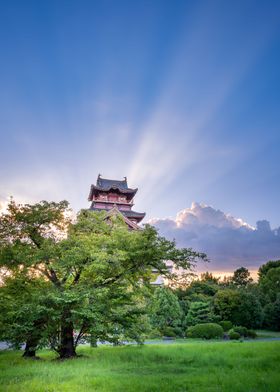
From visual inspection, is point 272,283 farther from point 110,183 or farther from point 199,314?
point 110,183

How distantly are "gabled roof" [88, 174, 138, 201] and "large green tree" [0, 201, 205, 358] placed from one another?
101 feet

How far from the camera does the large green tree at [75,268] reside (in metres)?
12.0

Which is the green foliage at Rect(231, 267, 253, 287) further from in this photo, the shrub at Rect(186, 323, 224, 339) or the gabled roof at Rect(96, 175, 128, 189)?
the shrub at Rect(186, 323, 224, 339)

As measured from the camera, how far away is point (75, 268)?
13.6 m

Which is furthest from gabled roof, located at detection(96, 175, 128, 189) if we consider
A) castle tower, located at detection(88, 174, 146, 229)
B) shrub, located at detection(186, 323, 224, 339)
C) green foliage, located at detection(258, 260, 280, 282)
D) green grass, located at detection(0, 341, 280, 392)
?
green grass, located at detection(0, 341, 280, 392)

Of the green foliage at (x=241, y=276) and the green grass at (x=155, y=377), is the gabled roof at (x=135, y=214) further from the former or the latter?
the green foliage at (x=241, y=276)

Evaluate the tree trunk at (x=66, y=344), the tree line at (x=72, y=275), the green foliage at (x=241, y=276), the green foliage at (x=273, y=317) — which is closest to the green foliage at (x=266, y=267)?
the green foliage at (x=241, y=276)

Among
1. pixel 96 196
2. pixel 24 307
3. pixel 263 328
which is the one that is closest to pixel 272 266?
pixel 263 328

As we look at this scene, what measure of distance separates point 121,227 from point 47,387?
314 inches

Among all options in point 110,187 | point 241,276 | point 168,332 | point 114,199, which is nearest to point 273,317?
point 168,332

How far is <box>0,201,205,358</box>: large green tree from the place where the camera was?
12.0 metres

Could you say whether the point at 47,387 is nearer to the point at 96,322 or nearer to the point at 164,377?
the point at 164,377

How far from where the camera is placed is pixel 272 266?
212ft

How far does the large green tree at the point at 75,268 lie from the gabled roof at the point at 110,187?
1216 inches
